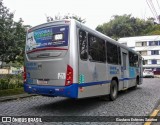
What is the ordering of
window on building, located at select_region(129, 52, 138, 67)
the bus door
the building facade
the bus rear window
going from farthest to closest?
the building facade → window on building, located at select_region(129, 52, 138, 67) → the bus door → the bus rear window

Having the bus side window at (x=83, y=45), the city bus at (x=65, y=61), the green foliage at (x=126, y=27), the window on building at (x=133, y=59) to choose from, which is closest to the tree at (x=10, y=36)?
the window on building at (x=133, y=59)

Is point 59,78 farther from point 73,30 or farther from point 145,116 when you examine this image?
point 145,116

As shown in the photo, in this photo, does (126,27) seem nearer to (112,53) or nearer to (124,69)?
(124,69)

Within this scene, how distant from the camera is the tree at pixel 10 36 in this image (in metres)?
19.2

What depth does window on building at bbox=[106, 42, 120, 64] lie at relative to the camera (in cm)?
1046

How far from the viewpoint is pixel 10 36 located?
19.6 metres

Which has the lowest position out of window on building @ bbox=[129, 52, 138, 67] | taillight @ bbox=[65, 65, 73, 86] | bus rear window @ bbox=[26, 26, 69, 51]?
taillight @ bbox=[65, 65, 73, 86]

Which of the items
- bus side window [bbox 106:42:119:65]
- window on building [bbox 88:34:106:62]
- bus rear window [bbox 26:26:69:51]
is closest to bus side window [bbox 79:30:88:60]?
window on building [bbox 88:34:106:62]

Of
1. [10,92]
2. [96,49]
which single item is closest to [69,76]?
[96,49]

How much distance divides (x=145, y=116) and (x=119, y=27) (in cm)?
7676

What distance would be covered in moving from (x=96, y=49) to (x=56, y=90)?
8.12ft

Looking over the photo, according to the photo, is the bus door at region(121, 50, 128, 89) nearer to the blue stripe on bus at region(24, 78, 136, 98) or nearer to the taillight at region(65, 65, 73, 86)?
the blue stripe on bus at region(24, 78, 136, 98)

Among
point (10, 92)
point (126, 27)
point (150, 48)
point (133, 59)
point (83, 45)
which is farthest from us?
point (126, 27)

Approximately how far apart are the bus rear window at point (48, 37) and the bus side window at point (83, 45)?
52cm
